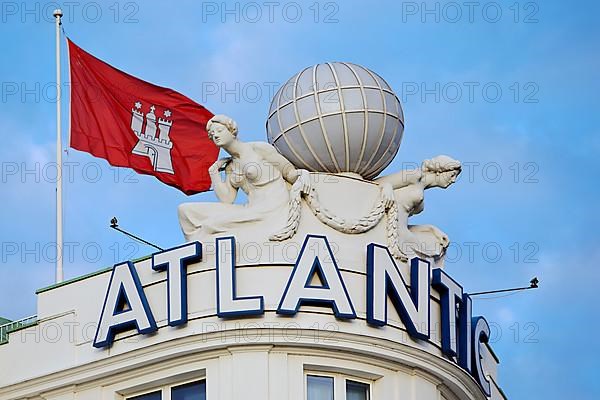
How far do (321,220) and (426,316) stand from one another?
11.3 feet

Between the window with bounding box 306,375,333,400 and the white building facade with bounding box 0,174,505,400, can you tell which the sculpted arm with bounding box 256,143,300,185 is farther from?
the window with bounding box 306,375,333,400

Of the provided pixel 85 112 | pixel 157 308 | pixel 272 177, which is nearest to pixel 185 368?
pixel 157 308

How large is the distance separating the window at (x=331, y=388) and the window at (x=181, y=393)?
2530 millimetres

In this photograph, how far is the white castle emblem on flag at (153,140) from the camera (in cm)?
6119

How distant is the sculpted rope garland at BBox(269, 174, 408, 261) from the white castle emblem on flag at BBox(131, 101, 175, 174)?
7.87m

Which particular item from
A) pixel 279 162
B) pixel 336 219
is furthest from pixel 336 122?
pixel 336 219

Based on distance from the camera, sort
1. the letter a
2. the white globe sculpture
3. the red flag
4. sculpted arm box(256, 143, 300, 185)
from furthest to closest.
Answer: the red flag < the white globe sculpture < sculpted arm box(256, 143, 300, 185) < the letter a

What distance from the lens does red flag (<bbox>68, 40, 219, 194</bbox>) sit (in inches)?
2398

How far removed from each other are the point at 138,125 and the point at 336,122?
7.99 metres

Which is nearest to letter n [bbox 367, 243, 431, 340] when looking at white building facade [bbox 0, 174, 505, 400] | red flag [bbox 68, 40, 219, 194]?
white building facade [bbox 0, 174, 505, 400]

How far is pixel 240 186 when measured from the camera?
181 feet

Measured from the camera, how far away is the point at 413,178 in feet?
185

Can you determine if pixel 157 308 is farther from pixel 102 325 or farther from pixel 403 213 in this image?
pixel 403 213

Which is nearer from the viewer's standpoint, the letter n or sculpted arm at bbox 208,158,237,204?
the letter n
